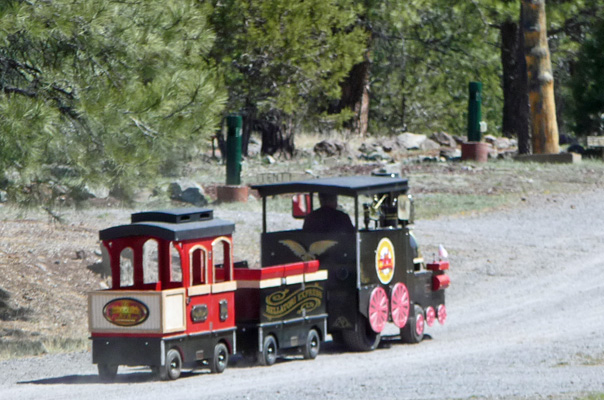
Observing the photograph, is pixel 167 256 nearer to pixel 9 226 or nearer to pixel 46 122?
pixel 46 122

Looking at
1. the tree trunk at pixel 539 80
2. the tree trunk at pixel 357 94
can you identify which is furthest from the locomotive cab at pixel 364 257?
the tree trunk at pixel 357 94

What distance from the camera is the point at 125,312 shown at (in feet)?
31.0

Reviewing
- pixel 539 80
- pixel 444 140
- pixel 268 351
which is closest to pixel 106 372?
pixel 268 351

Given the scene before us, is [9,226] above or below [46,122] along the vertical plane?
below

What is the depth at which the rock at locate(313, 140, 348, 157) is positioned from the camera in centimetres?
2709

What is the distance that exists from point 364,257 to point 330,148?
16.3m

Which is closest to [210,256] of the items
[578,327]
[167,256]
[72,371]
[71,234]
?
[167,256]

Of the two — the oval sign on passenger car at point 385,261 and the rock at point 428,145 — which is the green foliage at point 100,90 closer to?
the oval sign on passenger car at point 385,261

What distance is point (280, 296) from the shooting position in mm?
10391

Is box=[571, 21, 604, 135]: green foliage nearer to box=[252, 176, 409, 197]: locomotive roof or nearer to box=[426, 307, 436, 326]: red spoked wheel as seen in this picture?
box=[426, 307, 436, 326]: red spoked wheel

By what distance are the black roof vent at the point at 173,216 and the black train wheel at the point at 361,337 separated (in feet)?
7.07

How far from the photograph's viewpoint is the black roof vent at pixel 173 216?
31.7 ft

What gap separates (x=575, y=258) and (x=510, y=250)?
1204mm

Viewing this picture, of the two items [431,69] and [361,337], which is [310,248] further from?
[431,69]
